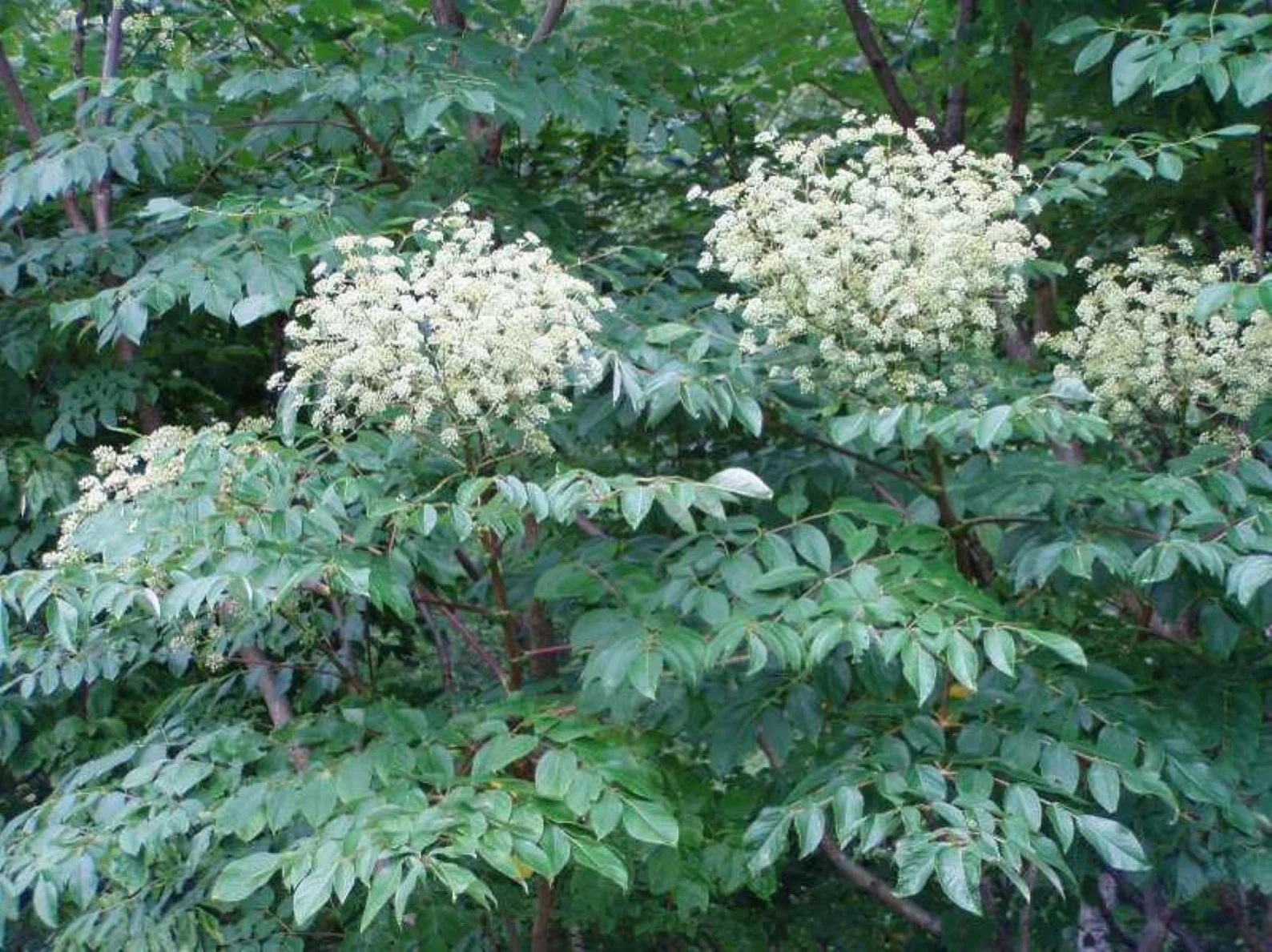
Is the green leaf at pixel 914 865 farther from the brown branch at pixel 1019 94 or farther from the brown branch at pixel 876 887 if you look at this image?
the brown branch at pixel 1019 94

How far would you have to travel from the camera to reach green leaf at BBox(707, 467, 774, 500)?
2.41 meters

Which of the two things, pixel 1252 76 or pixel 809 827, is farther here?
pixel 1252 76

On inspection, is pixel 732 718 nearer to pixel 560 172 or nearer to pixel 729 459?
pixel 729 459

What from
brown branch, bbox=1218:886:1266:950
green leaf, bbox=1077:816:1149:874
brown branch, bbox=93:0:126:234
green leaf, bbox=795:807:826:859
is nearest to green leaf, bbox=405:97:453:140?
brown branch, bbox=93:0:126:234

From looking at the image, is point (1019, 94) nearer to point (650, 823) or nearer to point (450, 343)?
point (450, 343)

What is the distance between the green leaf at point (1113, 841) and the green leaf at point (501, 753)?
90 centimetres

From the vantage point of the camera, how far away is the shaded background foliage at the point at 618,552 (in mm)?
2539

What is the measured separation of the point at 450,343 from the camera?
8.27 ft

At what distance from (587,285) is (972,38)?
2080mm

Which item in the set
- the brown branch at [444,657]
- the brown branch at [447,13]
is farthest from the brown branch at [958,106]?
the brown branch at [444,657]

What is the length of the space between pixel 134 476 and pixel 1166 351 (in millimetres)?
1944

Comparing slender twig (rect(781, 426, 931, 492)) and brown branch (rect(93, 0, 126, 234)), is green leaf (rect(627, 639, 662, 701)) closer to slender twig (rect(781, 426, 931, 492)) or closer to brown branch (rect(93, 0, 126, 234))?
slender twig (rect(781, 426, 931, 492))

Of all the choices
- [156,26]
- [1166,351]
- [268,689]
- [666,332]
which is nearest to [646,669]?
[666,332]

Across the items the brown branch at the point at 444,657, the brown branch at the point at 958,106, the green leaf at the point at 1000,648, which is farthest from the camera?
the brown branch at the point at 958,106
